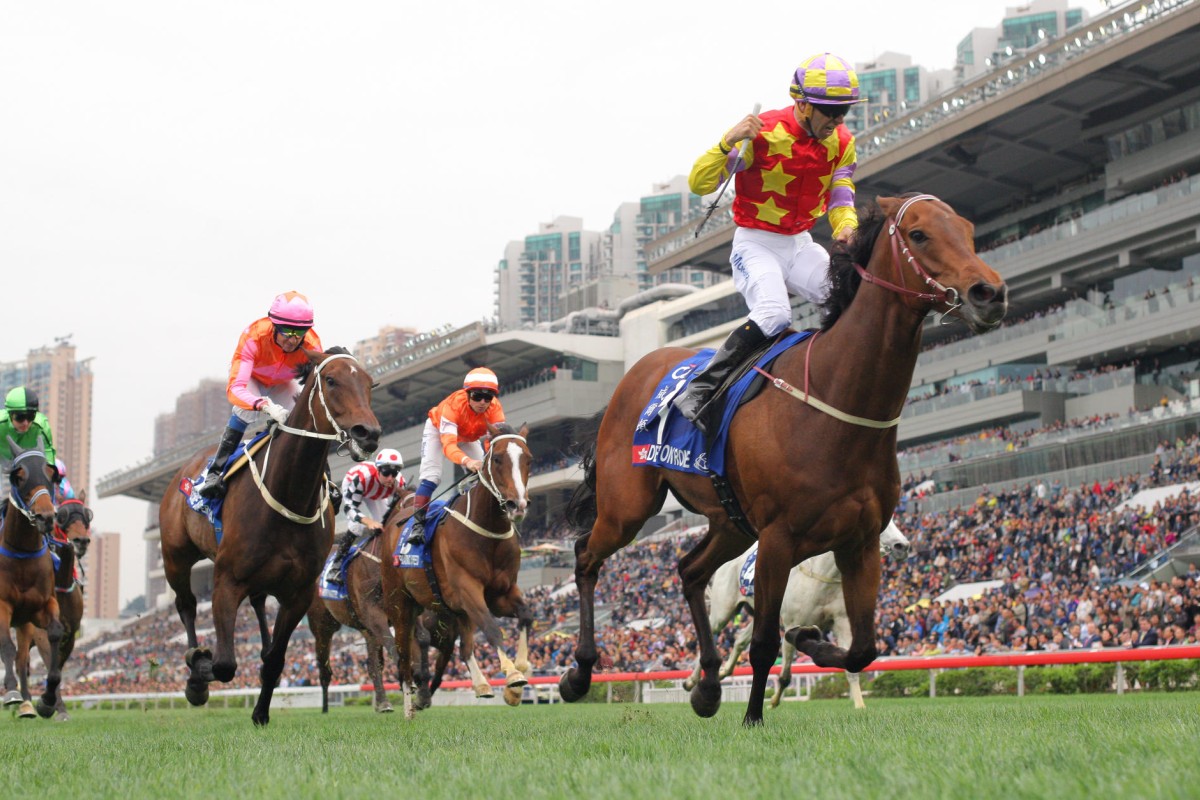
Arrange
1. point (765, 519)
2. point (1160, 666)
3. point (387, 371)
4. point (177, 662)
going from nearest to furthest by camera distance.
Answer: point (765, 519) → point (1160, 666) → point (177, 662) → point (387, 371)

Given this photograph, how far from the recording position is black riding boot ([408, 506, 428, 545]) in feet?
35.8

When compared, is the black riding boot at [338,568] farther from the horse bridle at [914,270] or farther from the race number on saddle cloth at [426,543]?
the horse bridle at [914,270]

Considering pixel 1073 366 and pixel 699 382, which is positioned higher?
pixel 1073 366

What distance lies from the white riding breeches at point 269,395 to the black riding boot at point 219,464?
117mm

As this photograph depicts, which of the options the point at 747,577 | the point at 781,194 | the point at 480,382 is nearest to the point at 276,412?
the point at 480,382

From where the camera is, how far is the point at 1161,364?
32.5m

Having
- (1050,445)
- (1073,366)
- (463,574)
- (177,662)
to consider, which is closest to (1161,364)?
(1073,366)

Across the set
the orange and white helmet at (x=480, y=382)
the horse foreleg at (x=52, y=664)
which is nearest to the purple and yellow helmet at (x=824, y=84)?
the orange and white helmet at (x=480, y=382)

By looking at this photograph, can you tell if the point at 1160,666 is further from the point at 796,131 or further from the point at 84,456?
the point at 84,456

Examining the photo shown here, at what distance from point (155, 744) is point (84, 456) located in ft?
489

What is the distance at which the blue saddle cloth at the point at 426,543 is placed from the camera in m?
10.9

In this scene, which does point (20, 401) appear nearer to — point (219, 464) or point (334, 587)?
point (219, 464)

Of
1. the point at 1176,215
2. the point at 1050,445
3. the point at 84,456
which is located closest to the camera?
the point at 1050,445

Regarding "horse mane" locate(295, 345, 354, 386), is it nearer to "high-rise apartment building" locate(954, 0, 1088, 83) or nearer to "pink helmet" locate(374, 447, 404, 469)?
"pink helmet" locate(374, 447, 404, 469)
